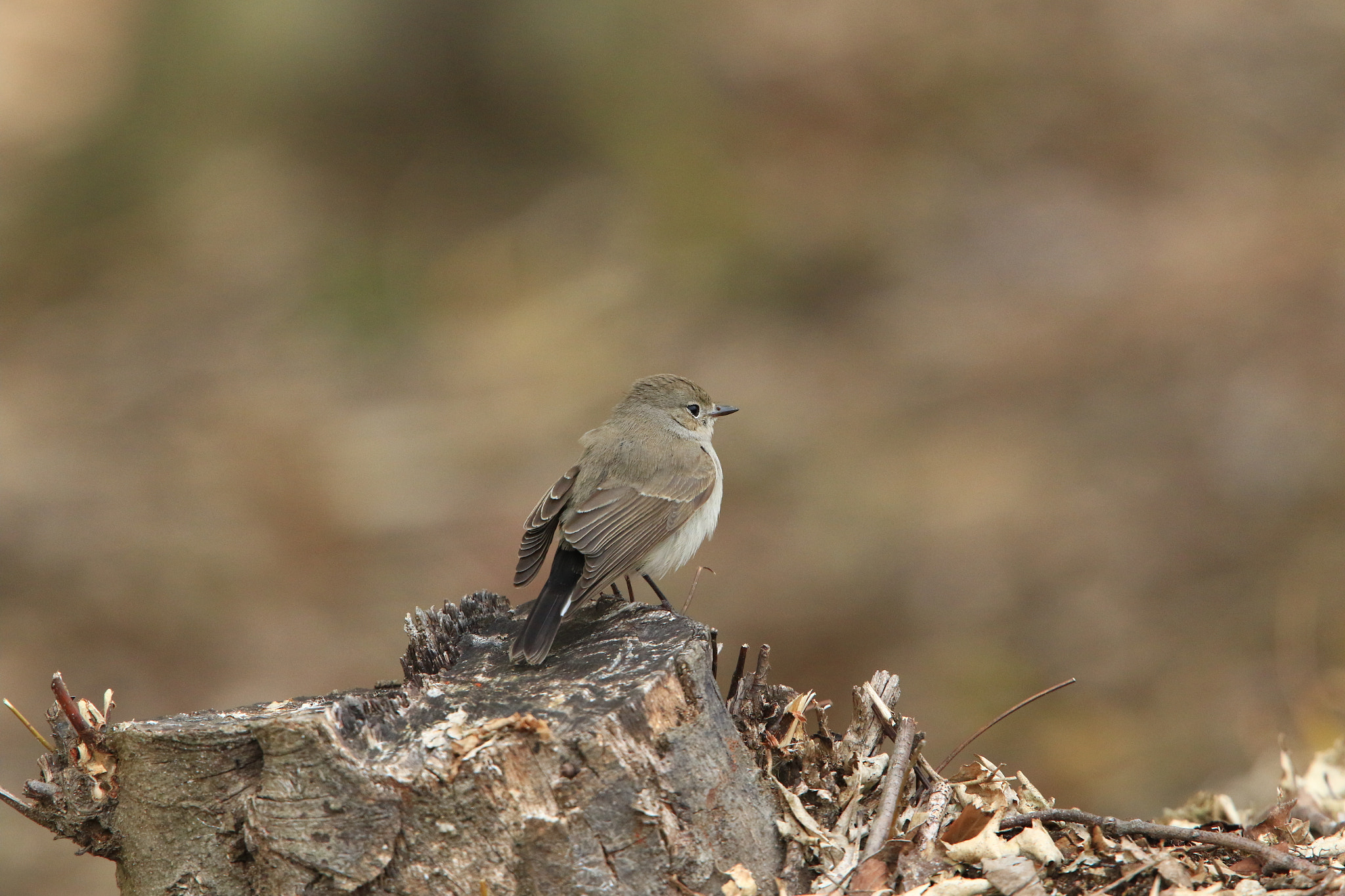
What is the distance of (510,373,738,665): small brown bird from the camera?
454cm

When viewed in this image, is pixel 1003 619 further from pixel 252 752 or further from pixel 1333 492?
pixel 252 752

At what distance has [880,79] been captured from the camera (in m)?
10.1

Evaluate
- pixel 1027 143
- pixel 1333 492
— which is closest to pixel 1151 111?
pixel 1027 143

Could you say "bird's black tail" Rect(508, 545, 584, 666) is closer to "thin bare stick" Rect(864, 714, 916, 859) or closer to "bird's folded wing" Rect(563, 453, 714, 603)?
"bird's folded wing" Rect(563, 453, 714, 603)

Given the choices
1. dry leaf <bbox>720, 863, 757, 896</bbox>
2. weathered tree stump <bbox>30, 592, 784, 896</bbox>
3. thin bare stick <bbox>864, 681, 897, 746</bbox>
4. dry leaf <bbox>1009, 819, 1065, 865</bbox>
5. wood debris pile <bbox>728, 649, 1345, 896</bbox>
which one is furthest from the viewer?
thin bare stick <bbox>864, 681, 897, 746</bbox>

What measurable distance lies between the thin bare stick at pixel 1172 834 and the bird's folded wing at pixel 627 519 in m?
1.68

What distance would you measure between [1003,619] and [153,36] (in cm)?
831

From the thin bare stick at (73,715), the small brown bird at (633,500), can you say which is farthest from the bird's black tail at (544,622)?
the thin bare stick at (73,715)

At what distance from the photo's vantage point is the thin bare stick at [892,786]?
3.18m

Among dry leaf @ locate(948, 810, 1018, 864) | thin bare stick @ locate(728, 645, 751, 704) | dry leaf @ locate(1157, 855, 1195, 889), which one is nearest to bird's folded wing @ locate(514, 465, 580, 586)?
thin bare stick @ locate(728, 645, 751, 704)

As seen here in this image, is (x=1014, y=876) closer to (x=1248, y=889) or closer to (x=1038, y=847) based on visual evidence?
(x=1038, y=847)

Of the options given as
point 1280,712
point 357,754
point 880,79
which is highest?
point 880,79

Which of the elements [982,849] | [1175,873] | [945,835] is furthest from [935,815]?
[1175,873]

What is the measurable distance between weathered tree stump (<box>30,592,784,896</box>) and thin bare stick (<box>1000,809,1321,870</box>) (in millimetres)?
785
